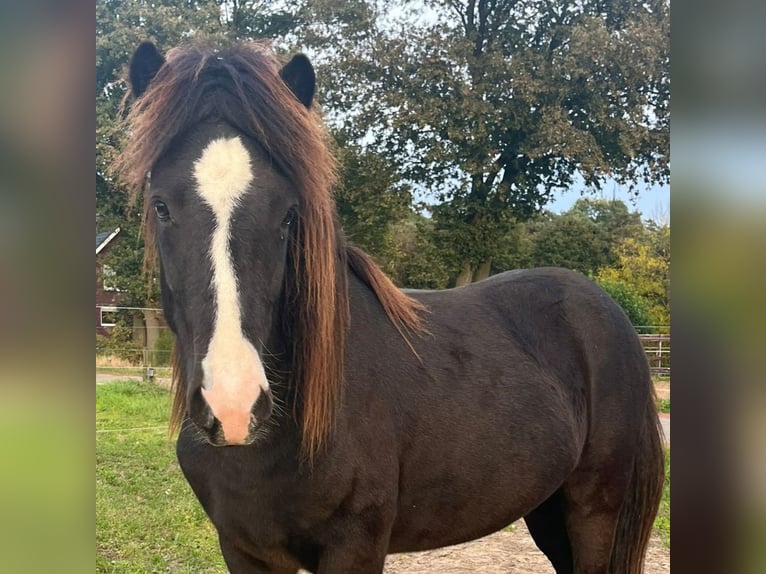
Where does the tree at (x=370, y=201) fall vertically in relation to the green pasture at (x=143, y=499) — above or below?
above

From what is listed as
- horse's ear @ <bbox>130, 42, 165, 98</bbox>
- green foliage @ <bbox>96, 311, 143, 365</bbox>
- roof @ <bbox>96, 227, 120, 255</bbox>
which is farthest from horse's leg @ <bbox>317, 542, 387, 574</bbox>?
green foliage @ <bbox>96, 311, 143, 365</bbox>

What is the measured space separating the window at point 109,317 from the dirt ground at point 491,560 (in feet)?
6.58

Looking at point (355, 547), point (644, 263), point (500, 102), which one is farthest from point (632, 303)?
point (355, 547)

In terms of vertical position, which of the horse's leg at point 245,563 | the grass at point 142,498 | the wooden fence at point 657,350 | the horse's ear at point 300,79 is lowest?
the grass at point 142,498

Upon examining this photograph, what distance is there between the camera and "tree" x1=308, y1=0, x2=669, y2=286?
3604 millimetres

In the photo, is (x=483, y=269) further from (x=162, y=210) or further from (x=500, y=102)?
(x=162, y=210)

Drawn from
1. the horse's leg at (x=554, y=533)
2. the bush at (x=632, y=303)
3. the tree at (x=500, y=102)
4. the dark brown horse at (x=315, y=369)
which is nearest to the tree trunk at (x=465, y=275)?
the tree at (x=500, y=102)

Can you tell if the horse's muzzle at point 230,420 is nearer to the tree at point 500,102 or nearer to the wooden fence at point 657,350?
the wooden fence at point 657,350

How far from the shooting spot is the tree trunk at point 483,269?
3.69m

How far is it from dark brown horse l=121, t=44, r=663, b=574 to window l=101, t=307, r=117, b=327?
6.01 feet

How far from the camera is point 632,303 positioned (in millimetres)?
3486
